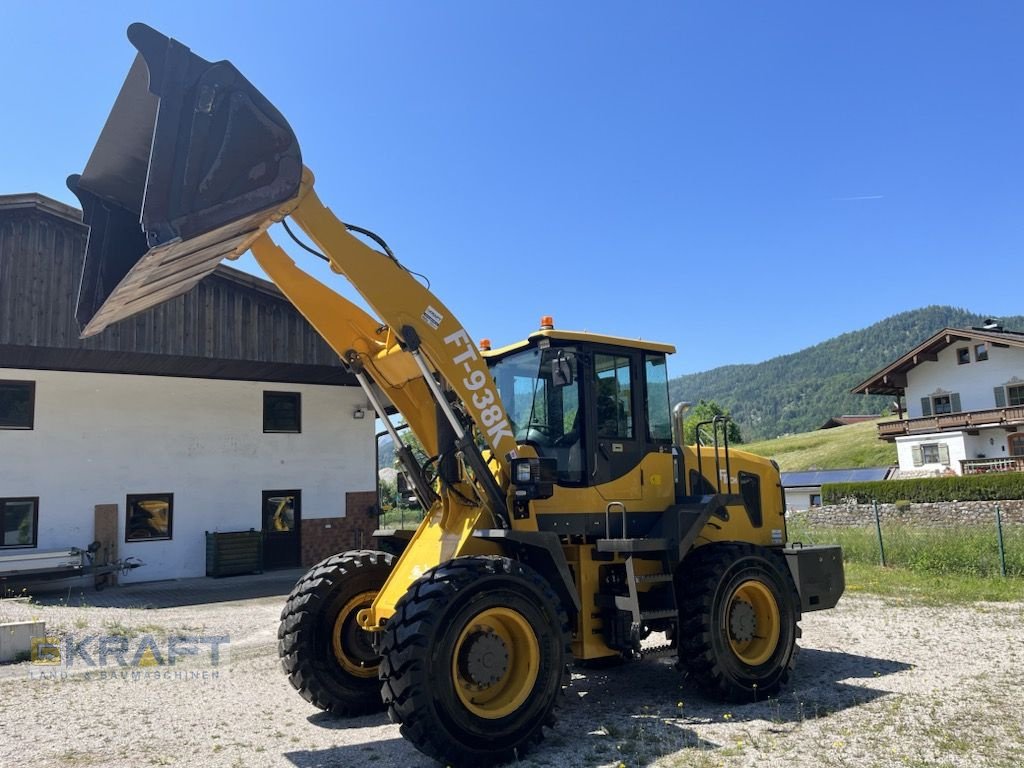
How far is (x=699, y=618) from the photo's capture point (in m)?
6.45

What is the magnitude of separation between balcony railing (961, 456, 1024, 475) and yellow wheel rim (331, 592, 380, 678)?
41.2 meters

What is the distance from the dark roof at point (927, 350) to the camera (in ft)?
143

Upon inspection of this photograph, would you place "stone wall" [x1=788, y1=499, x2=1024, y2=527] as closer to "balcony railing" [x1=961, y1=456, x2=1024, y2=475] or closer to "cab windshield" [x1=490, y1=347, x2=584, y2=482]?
"balcony railing" [x1=961, y1=456, x2=1024, y2=475]

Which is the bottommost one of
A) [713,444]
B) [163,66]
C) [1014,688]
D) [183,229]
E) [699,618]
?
[1014,688]

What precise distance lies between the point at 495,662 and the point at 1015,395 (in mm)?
48070

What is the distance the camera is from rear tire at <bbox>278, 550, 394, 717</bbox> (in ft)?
20.6

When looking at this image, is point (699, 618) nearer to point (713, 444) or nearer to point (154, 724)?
point (713, 444)

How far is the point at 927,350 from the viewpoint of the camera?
1863 inches

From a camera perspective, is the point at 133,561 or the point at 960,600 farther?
the point at 133,561

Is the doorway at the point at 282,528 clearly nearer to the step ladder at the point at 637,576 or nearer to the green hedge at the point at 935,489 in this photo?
the step ladder at the point at 637,576

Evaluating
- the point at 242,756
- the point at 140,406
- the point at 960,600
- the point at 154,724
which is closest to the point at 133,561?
the point at 140,406

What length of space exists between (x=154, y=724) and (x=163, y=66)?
498cm
